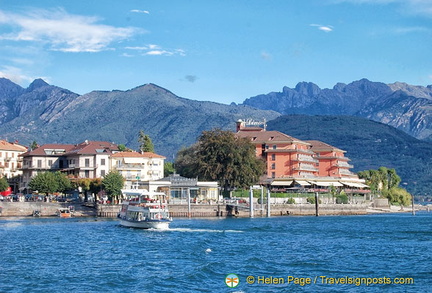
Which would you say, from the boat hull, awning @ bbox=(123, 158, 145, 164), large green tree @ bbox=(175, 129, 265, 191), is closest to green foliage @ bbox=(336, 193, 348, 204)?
large green tree @ bbox=(175, 129, 265, 191)

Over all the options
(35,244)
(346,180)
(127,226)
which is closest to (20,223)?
(127,226)

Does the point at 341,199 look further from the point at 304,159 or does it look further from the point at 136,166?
the point at 136,166

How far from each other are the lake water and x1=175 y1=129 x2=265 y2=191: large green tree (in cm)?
4120

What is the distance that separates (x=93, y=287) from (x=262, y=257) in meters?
16.6

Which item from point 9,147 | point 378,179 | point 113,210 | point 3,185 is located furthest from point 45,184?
point 378,179

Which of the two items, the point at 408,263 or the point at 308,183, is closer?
the point at 408,263

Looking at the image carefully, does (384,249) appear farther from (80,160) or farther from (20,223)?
(80,160)

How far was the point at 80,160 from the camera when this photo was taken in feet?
451

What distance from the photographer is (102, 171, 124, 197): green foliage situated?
119750 mm

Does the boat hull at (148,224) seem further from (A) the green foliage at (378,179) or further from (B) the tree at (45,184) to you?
(A) the green foliage at (378,179)

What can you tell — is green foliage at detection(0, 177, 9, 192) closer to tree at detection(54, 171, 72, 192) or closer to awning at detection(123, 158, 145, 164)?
tree at detection(54, 171, 72, 192)

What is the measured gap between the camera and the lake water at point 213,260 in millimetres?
43625

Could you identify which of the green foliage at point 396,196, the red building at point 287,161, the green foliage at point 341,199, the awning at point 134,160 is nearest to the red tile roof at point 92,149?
the awning at point 134,160

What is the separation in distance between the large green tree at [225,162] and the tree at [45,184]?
2273cm
